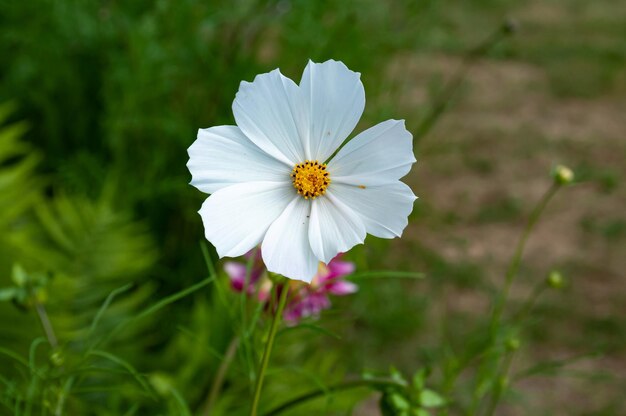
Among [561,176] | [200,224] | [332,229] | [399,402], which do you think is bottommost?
[399,402]

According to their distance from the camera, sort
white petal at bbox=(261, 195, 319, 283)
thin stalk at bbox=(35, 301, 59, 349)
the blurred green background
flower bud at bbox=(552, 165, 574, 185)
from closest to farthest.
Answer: white petal at bbox=(261, 195, 319, 283), thin stalk at bbox=(35, 301, 59, 349), flower bud at bbox=(552, 165, 574, 185), the blurred green background

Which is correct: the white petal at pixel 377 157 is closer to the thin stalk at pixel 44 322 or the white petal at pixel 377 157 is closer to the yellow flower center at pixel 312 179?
the yellow flower center at pixel 312 179

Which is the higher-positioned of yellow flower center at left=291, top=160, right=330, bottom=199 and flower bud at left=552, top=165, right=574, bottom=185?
flower bud at left=552, top=165, right=574, bottom=185

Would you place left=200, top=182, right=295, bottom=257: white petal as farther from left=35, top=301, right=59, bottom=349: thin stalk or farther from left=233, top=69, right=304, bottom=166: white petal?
left=35, top=301, right=59, bottom=349: thin stalk

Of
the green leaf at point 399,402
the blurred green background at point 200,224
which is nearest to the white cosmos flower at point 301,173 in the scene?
the green leaf at point 399,402

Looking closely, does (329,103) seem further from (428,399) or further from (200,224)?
(200,224)

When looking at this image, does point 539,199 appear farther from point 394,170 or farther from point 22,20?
point 394,170

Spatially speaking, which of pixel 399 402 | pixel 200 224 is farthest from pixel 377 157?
pixel 200 224

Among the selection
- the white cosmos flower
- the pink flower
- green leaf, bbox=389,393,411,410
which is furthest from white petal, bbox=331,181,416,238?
the pink flower
